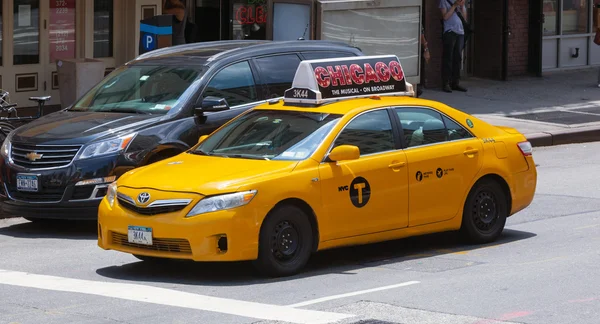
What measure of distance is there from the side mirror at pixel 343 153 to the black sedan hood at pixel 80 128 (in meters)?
2.98

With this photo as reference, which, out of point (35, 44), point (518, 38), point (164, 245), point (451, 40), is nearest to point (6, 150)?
point (164, 245)

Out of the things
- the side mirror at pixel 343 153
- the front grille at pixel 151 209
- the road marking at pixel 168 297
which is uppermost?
the side mirror at pixel 343 153

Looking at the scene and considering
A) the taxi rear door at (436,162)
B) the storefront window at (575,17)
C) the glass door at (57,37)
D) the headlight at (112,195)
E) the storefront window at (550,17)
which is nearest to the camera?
the headlight at (112,195)

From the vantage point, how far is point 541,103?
21891mm

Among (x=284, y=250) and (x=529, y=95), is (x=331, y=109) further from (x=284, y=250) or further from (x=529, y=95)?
(x=529, y=95)

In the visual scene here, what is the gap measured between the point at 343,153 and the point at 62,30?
10828 mm

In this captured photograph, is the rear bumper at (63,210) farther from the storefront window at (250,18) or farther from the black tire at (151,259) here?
the storefront window at (250,18)

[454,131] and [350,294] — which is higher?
[454,131]

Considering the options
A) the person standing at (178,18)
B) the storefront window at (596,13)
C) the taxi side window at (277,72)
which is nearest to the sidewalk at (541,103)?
the storefront window at (596,13)

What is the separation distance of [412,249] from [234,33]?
1070 centimetres

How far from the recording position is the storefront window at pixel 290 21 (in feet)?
61.9

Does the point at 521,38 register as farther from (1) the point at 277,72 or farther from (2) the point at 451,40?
(1) the point at 277,72

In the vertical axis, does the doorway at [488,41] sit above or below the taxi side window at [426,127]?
above

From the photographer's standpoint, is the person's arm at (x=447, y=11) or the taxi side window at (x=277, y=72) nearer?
the taxi side window at (x=277, y=72)
